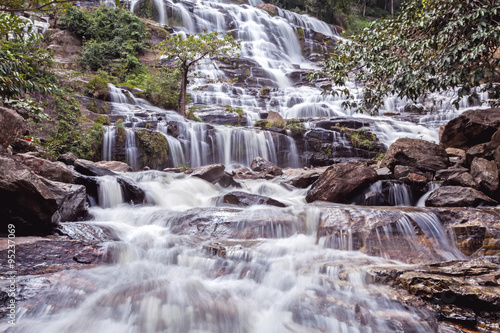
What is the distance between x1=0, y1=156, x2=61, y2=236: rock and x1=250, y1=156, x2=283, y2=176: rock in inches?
293

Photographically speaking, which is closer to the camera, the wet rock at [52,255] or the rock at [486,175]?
the wet rock at [52,255]

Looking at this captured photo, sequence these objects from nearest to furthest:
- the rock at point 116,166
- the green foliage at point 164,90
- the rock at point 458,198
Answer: the rock at point 458,198, the rock at point 116,166, the green foliage at point 164,90

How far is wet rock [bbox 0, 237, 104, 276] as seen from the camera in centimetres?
322

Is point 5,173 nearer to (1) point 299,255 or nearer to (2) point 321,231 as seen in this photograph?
(1) point 299,255

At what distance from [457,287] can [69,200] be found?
5422 millimetres

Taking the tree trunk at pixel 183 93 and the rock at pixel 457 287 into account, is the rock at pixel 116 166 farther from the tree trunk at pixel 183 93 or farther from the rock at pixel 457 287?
the rock at pixel 457 287

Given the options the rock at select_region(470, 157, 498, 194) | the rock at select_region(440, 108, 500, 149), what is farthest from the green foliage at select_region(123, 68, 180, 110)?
the rock at select_region(470, 157, 498, 194)

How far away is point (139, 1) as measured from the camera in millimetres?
27156

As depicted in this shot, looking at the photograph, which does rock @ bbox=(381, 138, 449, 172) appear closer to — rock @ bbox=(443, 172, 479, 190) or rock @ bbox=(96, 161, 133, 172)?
rock @ bbox=(443, 172, 479, 190)

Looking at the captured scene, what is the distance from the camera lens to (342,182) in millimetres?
6871

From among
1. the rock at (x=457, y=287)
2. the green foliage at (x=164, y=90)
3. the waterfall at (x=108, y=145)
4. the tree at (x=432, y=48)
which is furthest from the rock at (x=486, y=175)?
the green foliage at (x=164, y=90)

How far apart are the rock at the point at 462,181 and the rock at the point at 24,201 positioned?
24.7 ft

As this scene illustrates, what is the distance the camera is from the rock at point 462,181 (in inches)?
240

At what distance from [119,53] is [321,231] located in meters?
19.2
